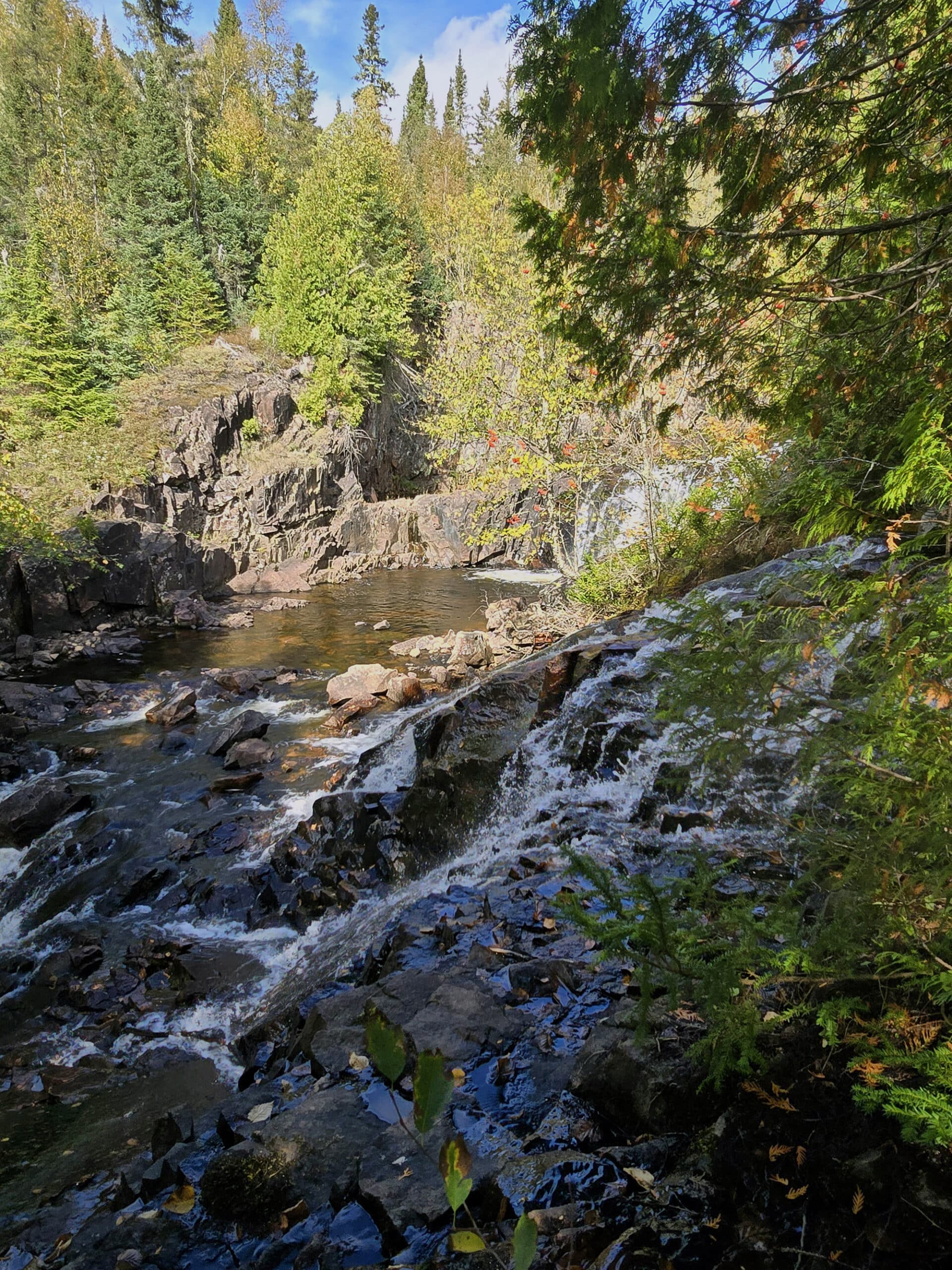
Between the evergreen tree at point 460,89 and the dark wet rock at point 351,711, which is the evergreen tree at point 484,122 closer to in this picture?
the evergreen tree at point 460,89

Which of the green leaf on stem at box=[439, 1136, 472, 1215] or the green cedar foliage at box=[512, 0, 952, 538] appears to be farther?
the green cedar foliage at box=[512, 0, 952, 538]

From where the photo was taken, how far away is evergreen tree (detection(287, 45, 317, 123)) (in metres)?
51.1

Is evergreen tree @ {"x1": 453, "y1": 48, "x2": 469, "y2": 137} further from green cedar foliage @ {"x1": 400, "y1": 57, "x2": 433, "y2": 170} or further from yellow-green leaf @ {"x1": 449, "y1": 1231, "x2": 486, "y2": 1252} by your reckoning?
yellow-green leaf @ {"x1": 449, "y1": 1231, "x2": 486, "y2": 1252}

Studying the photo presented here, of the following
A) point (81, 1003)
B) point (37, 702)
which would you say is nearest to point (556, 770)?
point (81, 1003)

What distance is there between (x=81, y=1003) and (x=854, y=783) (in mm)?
→ 7003

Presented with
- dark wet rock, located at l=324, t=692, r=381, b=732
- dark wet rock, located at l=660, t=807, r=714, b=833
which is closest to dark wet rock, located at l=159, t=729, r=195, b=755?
dark wet rock, located at l=324, t=692, r=381, b=732

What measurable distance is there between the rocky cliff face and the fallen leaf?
15054 millimetres

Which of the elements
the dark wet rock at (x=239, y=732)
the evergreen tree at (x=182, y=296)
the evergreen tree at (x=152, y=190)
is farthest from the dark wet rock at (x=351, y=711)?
the evergreen tree at (x=152, y=190)

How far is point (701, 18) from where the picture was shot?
310cm

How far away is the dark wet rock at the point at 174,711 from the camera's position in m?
12.4

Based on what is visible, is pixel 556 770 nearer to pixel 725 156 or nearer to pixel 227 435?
pixel 725 156

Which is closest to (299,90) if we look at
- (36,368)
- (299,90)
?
(299,90)

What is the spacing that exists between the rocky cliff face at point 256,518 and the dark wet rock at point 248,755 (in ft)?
29.5

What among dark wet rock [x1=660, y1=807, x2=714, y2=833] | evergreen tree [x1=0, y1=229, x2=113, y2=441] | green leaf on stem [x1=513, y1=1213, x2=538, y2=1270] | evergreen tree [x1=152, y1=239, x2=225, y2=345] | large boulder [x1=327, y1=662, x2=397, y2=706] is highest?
evergreen tree [x1=152, y1=239, x2=225, y2=345]
